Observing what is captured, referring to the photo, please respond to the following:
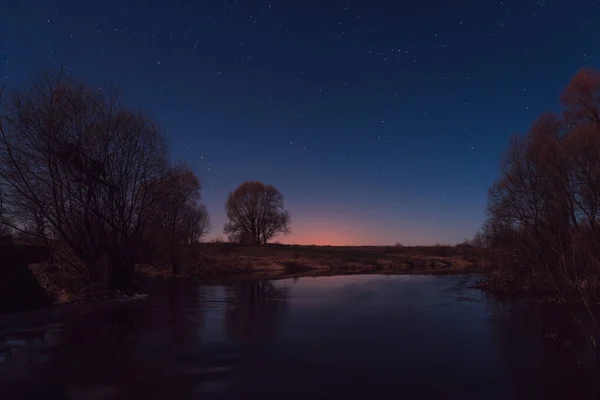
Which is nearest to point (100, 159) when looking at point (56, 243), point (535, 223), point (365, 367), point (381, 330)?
point (56, 243)

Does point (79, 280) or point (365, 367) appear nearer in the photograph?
point (365, 367)

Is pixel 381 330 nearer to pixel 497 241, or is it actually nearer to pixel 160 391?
pixel 160 391

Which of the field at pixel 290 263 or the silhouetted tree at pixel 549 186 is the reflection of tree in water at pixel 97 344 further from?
the field at pixel 290 263

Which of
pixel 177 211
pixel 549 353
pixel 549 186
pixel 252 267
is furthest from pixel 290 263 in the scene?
pixel 549 353

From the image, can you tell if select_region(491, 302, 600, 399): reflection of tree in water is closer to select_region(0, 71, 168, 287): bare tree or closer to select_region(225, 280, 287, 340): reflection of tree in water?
select_region(225, 280, 287, 340): reflection of tree in water

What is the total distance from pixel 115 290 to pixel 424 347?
1575 centimetres

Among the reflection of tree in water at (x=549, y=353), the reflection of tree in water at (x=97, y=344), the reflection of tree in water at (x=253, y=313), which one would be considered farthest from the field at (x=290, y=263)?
the reflection of tree in water at (x=97, y=344)

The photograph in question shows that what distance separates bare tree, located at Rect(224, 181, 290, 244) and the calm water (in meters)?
58.7

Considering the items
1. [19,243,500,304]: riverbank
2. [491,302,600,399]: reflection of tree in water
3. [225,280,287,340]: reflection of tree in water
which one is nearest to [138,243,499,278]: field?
[19,243,500,304]: riverbank

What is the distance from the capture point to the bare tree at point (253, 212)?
7631 cm

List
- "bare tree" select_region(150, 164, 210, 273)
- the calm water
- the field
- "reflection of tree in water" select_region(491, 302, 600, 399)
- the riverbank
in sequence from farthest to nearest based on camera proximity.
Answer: the field, "bare tree" select_region(150, 164, 210, 273), the riverbank, "reflection of tree in water" select_region(491, 302, 600, 399), the calm water

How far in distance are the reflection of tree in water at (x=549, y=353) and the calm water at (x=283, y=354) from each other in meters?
0.04

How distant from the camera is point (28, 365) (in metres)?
8.73

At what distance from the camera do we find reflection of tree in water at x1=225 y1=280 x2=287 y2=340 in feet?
40.9
